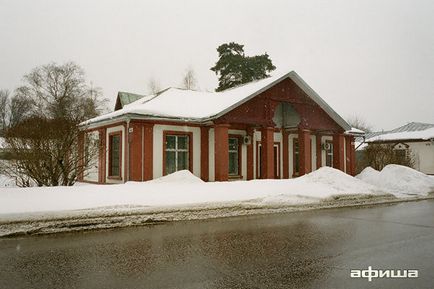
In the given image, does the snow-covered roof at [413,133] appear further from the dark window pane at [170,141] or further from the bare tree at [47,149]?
the bare tree at [47,149]

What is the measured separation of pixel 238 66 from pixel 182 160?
1161 inches

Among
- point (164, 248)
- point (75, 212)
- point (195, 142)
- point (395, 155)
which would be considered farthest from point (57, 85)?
point (164, 248)

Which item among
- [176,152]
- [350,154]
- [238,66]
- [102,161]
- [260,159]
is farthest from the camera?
[238,66]

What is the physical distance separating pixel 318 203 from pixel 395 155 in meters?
17.5

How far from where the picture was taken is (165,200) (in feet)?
34.3

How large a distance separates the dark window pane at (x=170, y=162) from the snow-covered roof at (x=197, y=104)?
1794 mm

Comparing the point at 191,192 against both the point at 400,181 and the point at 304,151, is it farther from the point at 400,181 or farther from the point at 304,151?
the point at 400,181

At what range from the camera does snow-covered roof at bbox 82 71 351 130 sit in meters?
15.9

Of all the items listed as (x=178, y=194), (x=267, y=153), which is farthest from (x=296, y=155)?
(x=178, y=194)

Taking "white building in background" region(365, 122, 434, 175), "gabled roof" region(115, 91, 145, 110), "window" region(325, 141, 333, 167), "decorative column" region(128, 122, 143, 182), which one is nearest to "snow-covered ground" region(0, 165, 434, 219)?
"decorative column" region(128, 122, 143, 182)

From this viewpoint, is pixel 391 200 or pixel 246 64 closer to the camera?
pixel 391 200

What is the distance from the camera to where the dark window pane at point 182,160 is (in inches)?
667

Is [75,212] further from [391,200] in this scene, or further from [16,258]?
[391,200]

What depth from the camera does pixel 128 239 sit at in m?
6.82
